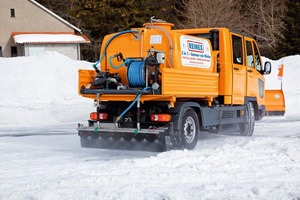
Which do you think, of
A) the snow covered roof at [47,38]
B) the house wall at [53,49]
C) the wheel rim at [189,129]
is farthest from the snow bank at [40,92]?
the house wall at [53,49]

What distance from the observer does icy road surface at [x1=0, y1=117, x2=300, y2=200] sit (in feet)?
19.6

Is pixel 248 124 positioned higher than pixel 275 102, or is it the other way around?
pixel 275 102

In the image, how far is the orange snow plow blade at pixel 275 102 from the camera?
1598cm

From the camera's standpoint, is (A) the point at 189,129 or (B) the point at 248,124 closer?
(A) the point at 189,129

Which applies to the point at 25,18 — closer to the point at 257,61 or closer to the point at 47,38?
the point at 47,38

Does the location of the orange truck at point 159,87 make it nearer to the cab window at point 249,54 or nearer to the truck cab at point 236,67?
the truck cab at point 236,67

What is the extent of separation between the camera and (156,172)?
7.10 meters

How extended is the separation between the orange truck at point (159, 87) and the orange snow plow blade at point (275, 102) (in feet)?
18.8

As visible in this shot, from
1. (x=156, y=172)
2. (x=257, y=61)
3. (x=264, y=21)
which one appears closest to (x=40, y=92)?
(x=257, y=61)

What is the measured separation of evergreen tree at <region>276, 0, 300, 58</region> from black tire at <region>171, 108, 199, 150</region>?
1013 inches

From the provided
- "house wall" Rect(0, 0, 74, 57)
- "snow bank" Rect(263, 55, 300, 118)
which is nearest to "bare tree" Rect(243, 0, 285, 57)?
"snow bank" Rect(263, 55, 300, 118)

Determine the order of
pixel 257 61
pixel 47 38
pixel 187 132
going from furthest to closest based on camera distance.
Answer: pixel 47 38
pixel 257 61
pixel 187 132

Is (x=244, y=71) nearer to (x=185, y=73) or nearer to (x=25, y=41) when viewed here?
(x=185, y=73)

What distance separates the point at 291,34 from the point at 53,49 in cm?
1731
